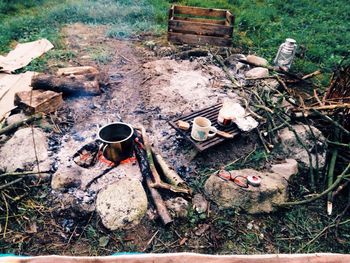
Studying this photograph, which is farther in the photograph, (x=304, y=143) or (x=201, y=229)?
(x=304, y=143)

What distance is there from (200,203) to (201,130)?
95cm

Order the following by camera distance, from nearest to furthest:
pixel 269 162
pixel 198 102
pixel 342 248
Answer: pixel 342 248, pixel 269 162, pixel 198 102

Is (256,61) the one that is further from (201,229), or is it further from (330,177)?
(201,229)

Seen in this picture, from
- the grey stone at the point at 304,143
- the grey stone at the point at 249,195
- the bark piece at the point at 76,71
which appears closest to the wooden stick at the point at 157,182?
the grey stone at the point at 249,195

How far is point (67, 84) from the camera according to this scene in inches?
198

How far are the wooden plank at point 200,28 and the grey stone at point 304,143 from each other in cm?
356

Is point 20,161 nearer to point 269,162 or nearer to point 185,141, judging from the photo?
point 185,141

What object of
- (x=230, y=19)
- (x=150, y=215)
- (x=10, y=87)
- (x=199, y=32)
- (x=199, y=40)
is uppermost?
(x=230, y=19)

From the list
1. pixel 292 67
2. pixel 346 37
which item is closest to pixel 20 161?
pixel 292 67

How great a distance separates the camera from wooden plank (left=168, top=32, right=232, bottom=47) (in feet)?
23.0

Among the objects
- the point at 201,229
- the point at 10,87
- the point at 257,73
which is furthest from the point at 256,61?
the point at 10,87

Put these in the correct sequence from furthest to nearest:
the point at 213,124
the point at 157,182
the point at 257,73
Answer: the point at 257,73, the point at 213,124, the point at 157,182

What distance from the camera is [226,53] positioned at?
6.77 m

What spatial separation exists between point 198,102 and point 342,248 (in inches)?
115
